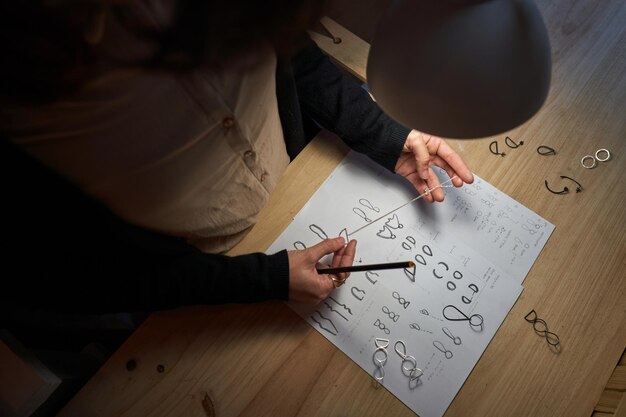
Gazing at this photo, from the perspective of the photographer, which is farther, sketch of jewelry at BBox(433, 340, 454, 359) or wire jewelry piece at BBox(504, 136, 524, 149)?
wire jewelry piece at BBox(504, 136, 524, 149)

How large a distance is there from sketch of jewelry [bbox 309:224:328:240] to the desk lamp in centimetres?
41

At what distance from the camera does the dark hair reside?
0.30 meters

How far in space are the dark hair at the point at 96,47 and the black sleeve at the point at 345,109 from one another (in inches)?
14.9

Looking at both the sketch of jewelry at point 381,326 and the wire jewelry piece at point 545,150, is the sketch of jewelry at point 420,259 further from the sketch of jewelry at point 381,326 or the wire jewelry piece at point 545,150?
the wire jewelry piece at point 545,150

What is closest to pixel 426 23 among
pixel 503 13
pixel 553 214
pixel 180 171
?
pixel 503 13

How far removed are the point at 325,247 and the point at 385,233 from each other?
115 millimetres

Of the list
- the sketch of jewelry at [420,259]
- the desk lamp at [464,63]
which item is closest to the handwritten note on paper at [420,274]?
the sketch of jewelry at [420,259]

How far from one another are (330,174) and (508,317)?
14.3 inches

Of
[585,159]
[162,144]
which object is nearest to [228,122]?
[162,144]

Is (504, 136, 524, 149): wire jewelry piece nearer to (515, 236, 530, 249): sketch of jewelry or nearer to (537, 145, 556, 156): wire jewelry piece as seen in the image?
(537, 145, 556, 156): wire jewelry piece

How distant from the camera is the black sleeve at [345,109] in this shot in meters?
0.73

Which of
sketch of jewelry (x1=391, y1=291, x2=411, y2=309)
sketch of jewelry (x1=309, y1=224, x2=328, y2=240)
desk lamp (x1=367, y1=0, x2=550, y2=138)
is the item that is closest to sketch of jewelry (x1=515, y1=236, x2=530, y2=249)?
sketch of jewelry (x1=391, y1=291, x2=411, y2=309)

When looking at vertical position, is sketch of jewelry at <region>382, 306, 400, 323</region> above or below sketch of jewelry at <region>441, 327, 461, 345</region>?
below

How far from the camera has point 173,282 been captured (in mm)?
610
